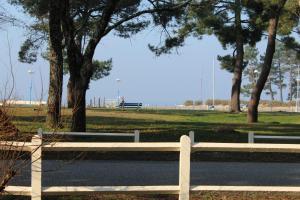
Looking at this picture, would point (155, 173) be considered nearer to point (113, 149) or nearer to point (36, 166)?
point (113, 149)

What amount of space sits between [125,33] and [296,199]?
27.7 meters

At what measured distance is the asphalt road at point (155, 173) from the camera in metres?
12.0

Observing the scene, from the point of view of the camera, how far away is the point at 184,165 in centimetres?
831

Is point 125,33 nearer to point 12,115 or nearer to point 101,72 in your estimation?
point 12,115

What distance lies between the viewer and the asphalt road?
12.0 meters

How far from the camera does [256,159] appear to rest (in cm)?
1823

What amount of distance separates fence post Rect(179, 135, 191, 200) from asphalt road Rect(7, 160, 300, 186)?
3062 millimetres

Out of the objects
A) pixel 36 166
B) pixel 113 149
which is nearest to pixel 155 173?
pixel 113 149

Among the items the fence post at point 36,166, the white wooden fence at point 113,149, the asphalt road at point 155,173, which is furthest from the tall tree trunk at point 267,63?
the fence post at point 36,166

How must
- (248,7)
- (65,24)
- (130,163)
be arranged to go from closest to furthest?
1. (130,163)
2. (65,24)
3. (248,7)

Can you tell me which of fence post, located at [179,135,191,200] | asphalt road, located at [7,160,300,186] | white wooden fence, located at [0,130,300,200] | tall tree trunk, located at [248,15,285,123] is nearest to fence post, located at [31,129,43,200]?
white wooden fence, located at [0,130,300,200]

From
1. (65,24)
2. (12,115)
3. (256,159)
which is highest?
(65,24)

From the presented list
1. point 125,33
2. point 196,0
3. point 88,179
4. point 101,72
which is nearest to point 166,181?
point 88,179

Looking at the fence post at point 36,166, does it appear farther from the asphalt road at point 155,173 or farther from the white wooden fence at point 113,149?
the asphalt road at point 155,173
